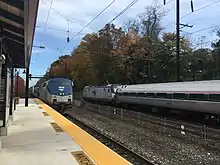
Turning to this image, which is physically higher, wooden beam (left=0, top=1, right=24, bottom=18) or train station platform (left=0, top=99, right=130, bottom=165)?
wooden beam (left=0, top=1, right=24, bottom=18)

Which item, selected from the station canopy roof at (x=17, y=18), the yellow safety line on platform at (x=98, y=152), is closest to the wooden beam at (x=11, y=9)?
the station canopy roof at (x=17, y=18)

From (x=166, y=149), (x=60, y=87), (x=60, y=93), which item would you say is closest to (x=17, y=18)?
(x=166, y=149)

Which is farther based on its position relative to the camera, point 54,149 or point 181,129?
point 181,129

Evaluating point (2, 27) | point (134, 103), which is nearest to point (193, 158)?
point (2, 27)

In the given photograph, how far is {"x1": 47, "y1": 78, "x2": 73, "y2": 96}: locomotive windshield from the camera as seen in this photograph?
30.9m

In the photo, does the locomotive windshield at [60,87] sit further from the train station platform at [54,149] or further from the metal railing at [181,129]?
the train station platform at [54,149]

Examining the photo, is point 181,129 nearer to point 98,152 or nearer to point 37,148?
point 98,152

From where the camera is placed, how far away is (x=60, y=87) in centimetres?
3108

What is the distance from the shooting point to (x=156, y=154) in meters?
10.6

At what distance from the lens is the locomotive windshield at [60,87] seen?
101ft

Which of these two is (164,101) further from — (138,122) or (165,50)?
(165,50)

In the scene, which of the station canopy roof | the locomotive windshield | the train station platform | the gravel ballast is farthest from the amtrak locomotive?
the station canopy roof

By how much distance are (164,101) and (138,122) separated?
484 centimetres

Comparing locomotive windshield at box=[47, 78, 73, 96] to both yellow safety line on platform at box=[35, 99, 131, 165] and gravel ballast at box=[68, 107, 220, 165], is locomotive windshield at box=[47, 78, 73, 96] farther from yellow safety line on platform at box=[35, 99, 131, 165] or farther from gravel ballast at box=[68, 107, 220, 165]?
yellow safety line on platform at box=[35, 99, 131, 165]
